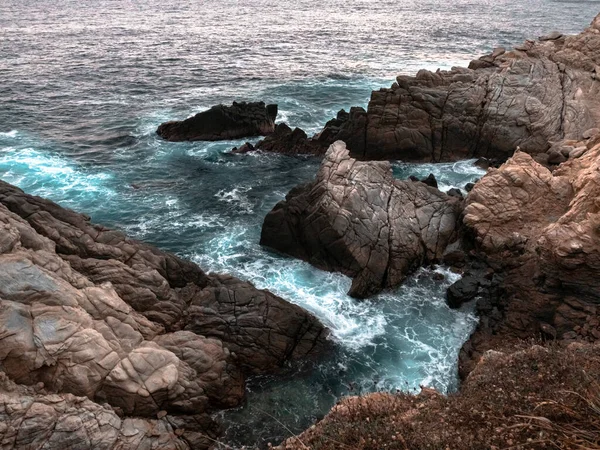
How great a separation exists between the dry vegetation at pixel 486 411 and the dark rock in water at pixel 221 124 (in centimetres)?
3589

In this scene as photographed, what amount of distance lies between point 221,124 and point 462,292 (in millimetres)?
30064

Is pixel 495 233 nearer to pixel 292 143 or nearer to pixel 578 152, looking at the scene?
pixel 578 152

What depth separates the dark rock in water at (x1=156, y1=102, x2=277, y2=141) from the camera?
46844 mm

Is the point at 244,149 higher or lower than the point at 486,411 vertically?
lower

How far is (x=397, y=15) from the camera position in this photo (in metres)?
118

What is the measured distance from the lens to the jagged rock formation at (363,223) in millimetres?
27481

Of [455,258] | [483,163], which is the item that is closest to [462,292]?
[455,258]

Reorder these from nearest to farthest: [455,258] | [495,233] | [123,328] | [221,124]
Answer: [123,328], [495,233], [455,258], [221,124]

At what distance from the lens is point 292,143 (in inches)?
1731

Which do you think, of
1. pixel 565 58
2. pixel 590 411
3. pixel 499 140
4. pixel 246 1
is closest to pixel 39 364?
pixel 590 411

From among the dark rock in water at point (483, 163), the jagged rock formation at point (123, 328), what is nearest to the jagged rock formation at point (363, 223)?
the jagged rock formation at point (123, 328)

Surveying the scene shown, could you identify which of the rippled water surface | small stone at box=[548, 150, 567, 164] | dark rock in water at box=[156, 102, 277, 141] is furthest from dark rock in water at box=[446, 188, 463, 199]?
dark rock in water at box=[156, 102, 277, 141]

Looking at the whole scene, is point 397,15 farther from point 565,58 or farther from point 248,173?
point 248,173

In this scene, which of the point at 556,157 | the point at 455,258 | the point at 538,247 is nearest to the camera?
the point at 538,247
